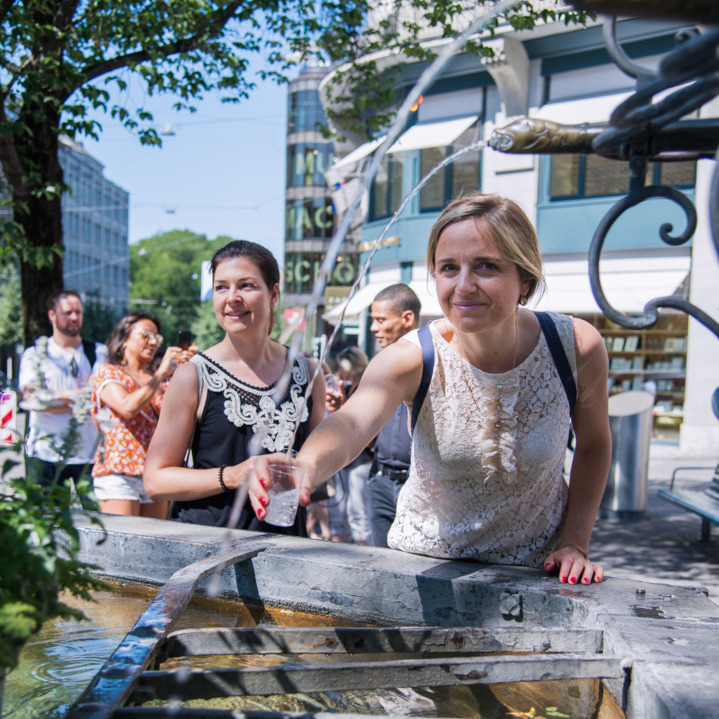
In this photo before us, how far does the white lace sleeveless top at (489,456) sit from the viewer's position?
84.9 inches

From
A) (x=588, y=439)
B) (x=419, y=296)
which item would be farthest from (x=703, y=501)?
(x=419, y=296)

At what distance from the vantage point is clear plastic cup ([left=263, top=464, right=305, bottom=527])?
5.28ft

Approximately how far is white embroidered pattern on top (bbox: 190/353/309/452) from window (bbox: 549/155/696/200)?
43.1 ft

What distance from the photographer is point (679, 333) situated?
14828mm

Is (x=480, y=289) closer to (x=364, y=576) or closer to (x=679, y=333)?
(x=364, y=576)

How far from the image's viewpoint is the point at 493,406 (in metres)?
2.17

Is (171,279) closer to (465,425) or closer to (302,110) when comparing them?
(302,110)

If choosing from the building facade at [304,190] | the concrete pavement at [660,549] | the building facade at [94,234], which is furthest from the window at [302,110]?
the concrete pavement at [660,549]

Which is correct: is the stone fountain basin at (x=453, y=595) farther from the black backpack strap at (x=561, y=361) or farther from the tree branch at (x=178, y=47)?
the tree branch at (x=178, y=47)

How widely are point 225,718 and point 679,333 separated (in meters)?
15.0

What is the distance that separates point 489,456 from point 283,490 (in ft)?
2.31

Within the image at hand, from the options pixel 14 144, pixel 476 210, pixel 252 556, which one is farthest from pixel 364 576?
pixel 14 144

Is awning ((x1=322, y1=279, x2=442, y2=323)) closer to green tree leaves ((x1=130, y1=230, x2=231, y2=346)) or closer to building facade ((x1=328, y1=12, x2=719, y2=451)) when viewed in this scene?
building facade ((x1=328, y1=12, x2=719, y2=451))

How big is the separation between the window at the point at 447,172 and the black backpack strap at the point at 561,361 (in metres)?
15.1
